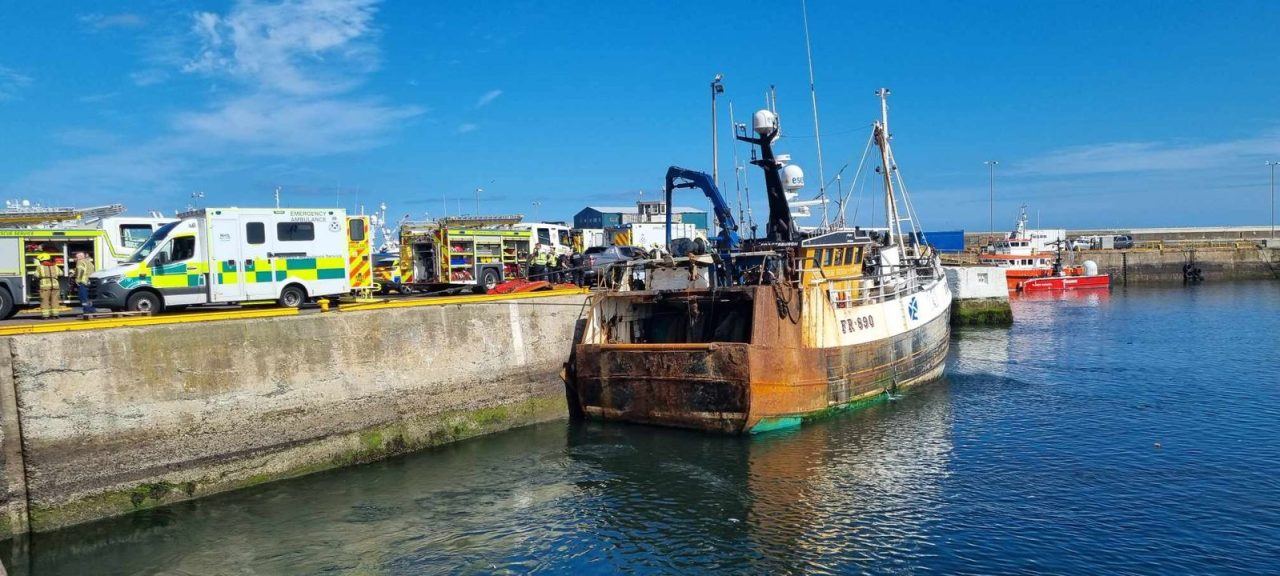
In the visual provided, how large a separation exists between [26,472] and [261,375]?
136 inches

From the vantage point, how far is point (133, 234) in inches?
954

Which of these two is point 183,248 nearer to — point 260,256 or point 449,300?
point 260,256

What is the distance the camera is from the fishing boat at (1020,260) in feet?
201

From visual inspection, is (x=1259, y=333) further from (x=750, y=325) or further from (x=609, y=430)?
(x=609, y=430)

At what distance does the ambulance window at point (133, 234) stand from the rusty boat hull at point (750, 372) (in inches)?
581

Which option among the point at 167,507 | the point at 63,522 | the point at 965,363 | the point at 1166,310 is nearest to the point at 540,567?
the point at 167,507

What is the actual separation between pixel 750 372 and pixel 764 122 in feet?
25.8

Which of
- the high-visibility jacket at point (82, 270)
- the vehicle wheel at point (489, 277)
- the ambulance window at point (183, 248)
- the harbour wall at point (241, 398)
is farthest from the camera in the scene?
the vehicle wheel at point (489, 277)

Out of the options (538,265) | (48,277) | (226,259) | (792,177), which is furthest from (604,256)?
(48,277)

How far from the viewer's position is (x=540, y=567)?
10680 mm

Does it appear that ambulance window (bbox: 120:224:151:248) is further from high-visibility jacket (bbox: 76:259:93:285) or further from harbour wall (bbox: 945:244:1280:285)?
harbour wall (bbox: 945:244:1280:285)

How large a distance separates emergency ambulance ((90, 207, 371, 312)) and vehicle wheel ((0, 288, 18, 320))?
9.88ft

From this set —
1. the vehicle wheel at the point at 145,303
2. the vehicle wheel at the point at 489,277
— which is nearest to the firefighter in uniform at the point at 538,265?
the vehicle wheel at the point at 489,277

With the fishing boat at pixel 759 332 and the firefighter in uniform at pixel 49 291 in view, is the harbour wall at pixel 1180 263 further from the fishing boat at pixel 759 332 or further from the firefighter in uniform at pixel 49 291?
the firefighter in uniform at pixel 49 291
